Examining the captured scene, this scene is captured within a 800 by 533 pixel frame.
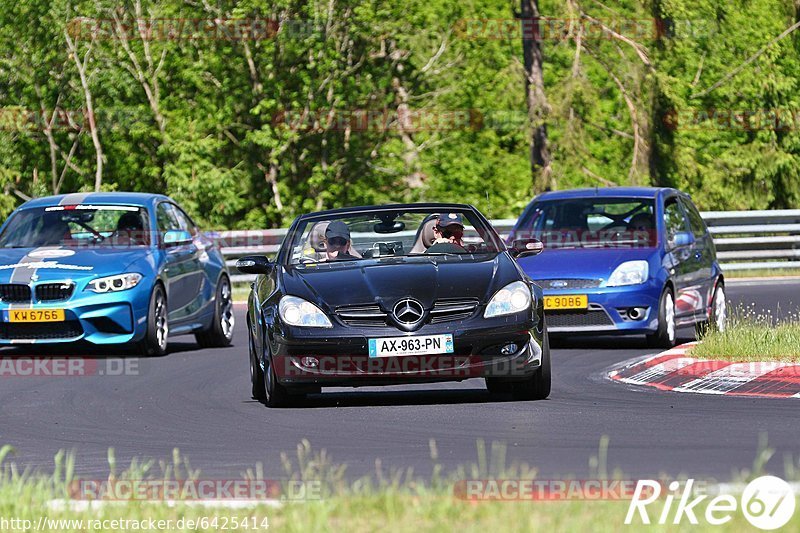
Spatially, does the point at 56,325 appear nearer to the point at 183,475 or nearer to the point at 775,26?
the point at 183,475

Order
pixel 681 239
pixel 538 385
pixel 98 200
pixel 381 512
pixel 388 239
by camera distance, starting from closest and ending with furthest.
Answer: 1. pixel 381 512
2. pixel 538 385
3. pixel 388 239
4. pixel 681 239
5. pixel 98 200

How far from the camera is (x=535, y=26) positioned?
3500 cm

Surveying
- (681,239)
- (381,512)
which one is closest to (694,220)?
(681,239)

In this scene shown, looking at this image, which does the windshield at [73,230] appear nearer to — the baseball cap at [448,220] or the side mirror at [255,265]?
the side mirror at [255,265]

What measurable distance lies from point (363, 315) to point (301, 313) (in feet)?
1.47

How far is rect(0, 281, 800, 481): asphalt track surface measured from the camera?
887 centimetres

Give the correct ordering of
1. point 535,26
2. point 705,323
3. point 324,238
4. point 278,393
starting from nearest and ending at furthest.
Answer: point 278,393
point 324,238
point 705,323
point 535,26

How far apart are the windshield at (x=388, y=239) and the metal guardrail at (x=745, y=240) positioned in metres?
16.1

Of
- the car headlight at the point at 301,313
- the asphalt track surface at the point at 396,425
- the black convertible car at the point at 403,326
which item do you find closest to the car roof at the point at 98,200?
the asphalt track surface at the point at 396,425

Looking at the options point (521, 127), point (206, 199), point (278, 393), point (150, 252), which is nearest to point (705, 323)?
point (150, 252)

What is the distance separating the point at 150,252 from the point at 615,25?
19.9m

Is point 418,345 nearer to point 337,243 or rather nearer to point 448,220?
point 337,243

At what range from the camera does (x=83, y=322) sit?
16.0 metres

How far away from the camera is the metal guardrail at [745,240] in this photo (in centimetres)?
2947
